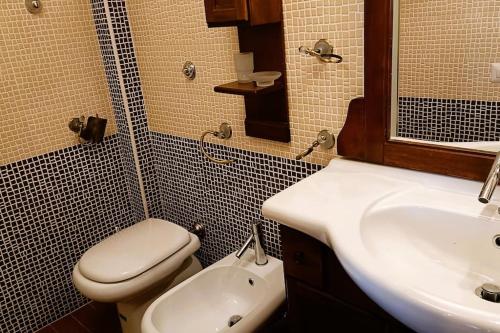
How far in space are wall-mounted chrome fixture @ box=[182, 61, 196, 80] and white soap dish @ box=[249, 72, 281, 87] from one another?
43cm

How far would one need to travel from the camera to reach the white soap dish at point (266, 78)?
4.31 ft

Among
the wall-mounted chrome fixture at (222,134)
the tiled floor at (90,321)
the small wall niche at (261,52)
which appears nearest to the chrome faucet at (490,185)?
the small wall niche at (261,52)

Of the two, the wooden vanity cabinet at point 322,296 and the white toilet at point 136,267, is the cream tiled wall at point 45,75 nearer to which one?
the white toilet at point 136,267

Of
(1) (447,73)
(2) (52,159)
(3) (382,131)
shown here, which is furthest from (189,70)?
(1) (447,73)

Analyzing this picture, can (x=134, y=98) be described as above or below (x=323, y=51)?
below

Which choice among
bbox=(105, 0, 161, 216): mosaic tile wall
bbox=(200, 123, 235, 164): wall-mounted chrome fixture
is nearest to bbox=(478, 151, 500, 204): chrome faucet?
bbox=(200, 123, 235, 164): wall-mounted chrome fixture

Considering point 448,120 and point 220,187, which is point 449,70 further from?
point 220,187

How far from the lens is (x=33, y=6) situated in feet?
5.65

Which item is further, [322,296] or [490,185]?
[322,296]

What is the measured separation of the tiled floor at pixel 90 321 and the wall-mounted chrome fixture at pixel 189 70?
47.4 inches

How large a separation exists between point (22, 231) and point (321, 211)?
57.6 inches

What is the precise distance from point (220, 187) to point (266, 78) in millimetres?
608

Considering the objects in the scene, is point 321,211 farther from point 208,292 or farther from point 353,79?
point 208,292

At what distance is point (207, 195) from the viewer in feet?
6.06
